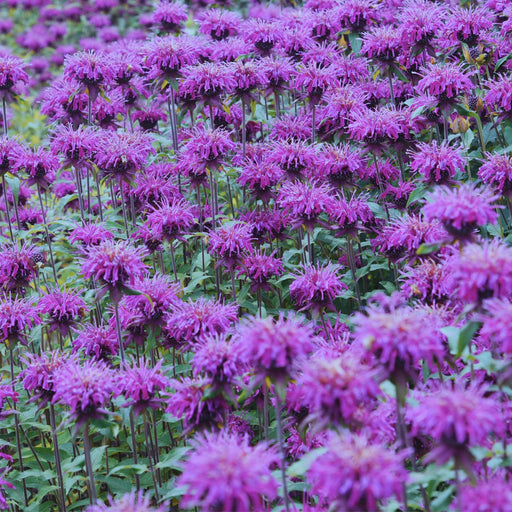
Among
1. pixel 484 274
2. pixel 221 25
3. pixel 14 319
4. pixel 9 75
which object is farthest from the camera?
pixel 221 25

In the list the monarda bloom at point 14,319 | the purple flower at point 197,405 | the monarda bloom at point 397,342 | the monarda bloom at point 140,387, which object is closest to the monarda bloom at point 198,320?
the monarda bloom at point 140,387

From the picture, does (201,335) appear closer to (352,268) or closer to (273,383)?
(273,383)

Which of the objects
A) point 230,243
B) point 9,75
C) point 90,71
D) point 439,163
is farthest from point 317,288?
point 9,75

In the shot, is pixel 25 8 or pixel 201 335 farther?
pixel 25 8

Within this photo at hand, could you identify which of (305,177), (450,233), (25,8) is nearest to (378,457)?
(450,233)

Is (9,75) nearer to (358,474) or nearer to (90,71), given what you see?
(90,71)

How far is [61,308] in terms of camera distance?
118 inches

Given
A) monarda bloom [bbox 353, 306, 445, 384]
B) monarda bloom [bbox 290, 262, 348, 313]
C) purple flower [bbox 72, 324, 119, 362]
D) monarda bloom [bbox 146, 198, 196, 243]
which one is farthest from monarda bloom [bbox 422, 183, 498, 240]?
purple flower [bbox 72, 324, 119, 362]

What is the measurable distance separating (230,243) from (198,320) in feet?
1.85

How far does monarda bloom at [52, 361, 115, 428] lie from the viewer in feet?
7.09

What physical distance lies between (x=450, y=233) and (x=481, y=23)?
1790 millimetres

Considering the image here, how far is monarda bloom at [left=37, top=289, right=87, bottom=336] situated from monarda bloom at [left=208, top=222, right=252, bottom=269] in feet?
2.24

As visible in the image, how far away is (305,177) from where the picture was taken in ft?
10.7

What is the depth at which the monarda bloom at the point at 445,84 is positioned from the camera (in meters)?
2.99
